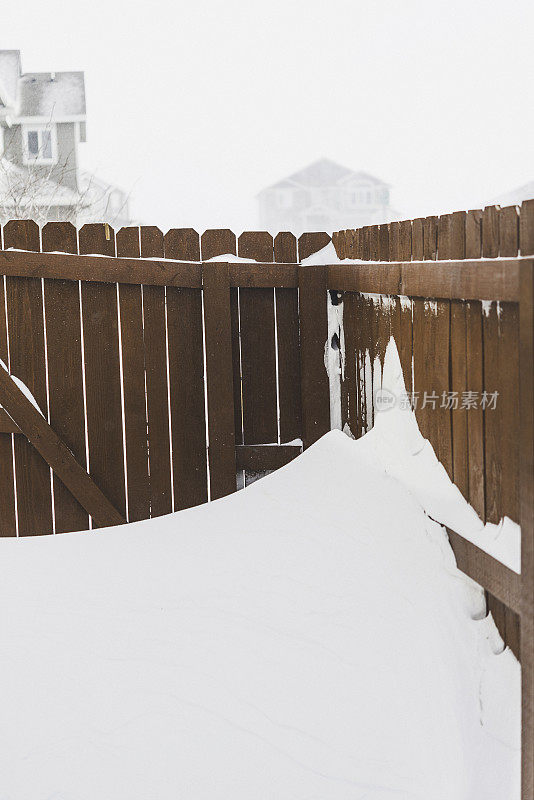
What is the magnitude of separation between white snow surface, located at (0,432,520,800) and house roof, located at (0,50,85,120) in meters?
23.3

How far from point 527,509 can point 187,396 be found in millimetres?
2518

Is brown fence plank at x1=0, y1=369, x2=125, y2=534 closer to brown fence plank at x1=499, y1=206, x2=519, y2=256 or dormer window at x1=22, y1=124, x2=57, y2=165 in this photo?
brown fence plank at x1=499, y1=206, x2=519, y2=256

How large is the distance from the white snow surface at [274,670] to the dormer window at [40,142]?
2104cm

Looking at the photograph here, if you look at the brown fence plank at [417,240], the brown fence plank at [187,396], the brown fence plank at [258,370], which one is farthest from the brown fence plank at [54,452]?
the brown fence plank at [417,240]

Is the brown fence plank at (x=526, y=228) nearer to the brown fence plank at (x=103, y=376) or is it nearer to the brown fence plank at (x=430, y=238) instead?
the brown fence plank at (x=430, y=238)

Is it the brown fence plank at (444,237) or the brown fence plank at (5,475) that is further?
the brown fence plank at (5,475)

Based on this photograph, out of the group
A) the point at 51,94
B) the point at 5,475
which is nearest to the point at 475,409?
the point at 5,475

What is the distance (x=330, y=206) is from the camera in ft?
182

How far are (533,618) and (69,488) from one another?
278 centimetres

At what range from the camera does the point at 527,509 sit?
176 cm

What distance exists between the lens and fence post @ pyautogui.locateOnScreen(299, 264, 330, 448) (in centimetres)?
402

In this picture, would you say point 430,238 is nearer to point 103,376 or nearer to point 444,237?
point 444,237

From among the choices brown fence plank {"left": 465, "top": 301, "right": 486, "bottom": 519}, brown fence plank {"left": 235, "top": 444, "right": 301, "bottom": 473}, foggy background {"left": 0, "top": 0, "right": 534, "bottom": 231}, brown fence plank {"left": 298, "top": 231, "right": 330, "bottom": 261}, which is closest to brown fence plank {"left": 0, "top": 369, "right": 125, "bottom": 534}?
brown fence plank {"left": 235, "top": 444, "right": 301, "bottom": 473}

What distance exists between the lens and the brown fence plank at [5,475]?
4.07 metres
